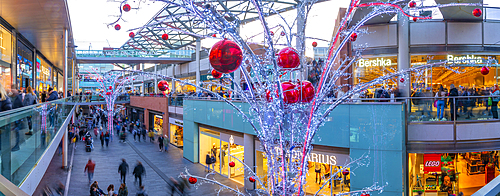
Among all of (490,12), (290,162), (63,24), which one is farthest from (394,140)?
(63,24)

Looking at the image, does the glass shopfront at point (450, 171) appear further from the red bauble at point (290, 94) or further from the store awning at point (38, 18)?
the store awning at point (38, 18)

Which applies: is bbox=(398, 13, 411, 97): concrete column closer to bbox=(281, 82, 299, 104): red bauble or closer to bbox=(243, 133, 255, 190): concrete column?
bbox=(243, 133, 255, 190): concrete column

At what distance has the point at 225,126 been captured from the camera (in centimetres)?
1595

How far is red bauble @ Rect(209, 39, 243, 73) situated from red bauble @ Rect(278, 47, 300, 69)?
1.32 meters

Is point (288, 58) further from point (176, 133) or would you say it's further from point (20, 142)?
point (176, 133)

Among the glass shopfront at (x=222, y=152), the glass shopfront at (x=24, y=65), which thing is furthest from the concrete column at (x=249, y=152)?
the glass shopfront at (x=24, y=65)

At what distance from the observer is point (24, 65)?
1853 cm

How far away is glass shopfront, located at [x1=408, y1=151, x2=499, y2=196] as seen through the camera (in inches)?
397

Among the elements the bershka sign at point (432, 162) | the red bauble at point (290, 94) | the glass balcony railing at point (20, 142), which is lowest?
the bershka sign at point (432, 162)

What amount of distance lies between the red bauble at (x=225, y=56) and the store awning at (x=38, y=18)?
908 centimetres

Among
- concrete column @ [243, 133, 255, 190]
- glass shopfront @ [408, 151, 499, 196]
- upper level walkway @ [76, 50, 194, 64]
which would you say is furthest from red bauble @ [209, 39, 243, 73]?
upper level walkway @ [76, 50, 194, 64]

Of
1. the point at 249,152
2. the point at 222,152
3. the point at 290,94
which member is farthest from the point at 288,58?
the point at 222,152

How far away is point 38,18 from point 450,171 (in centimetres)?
1620

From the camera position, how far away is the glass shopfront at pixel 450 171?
10.1 m
